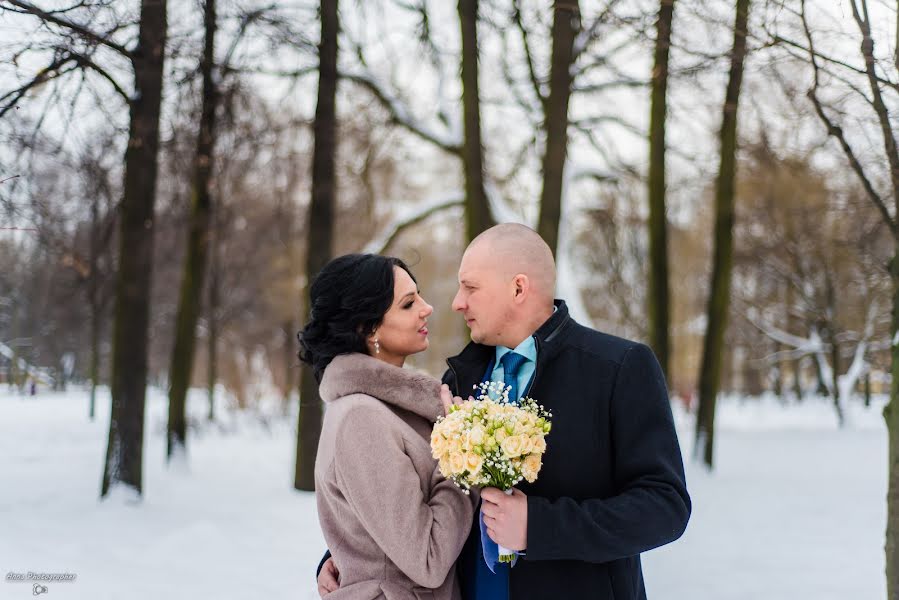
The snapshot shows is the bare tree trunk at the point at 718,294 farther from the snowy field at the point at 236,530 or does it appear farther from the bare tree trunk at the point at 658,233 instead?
the bare tree trunk at the point at 658,233

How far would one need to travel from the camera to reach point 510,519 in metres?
2.45

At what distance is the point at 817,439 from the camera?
68.0 ft

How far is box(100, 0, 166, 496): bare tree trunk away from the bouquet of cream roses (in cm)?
773

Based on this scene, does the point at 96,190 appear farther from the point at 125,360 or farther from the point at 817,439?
the point at 817,439

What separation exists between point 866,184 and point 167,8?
23.3 ft

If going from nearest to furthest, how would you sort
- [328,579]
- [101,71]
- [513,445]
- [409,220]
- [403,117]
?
1. [513,445]
2. [328,579]
3. [101,71]
4. [409,220]
5. [403,117]

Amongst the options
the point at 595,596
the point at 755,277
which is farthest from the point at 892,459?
the point at 755,277

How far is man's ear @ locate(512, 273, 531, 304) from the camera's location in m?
2.84

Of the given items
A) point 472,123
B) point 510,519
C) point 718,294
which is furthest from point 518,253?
point 718,294

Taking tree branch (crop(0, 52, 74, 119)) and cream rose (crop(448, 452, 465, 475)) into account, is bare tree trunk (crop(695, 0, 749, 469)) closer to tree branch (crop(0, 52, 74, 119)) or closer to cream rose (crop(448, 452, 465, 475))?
tree branch (crop(0, 52, 74, 119))

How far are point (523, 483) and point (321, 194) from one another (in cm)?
854

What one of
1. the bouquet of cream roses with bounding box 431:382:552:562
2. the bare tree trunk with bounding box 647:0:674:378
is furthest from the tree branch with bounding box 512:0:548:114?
the bouquet of cream roses with bounding box 431:382:552:562

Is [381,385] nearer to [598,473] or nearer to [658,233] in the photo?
[598,473]

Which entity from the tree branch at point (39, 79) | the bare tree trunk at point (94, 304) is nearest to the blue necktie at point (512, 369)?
the tree branch at point (39, 79)
